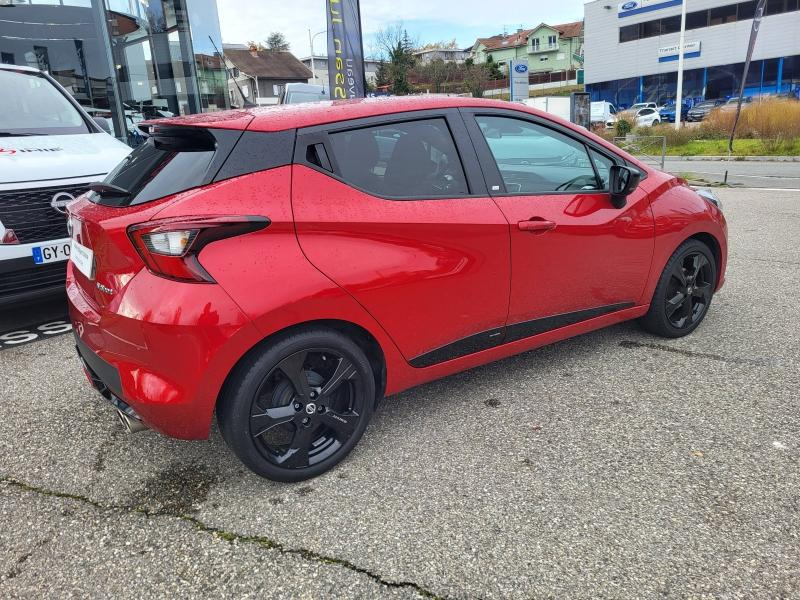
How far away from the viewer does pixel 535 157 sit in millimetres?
3256

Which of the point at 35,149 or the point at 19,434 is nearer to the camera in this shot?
the point at 19,434

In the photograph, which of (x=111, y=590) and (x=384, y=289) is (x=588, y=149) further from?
(x=111, y=590)

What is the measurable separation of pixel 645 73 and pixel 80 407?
56.6 m

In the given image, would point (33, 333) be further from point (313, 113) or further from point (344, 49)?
point (344, 49)

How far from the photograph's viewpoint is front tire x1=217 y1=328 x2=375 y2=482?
2.37m

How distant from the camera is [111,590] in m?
2.04

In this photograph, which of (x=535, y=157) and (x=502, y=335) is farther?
(x=535, y=157)

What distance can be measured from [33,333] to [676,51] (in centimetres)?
5461

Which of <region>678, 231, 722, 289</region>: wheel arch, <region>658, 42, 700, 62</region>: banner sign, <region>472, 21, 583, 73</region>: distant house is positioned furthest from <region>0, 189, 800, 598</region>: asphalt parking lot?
<region>472, 21, 583, 73</region>: distant house

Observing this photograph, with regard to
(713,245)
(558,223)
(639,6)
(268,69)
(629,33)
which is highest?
(639,6)

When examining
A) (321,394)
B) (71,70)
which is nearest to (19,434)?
(321,394)

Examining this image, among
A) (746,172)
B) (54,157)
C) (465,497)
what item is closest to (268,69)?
(746,172)

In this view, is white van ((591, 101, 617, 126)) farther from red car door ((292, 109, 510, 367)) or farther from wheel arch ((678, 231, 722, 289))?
red car door ((292, 109, 510, 367))

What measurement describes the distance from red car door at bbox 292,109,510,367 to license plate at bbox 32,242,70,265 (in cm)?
267
